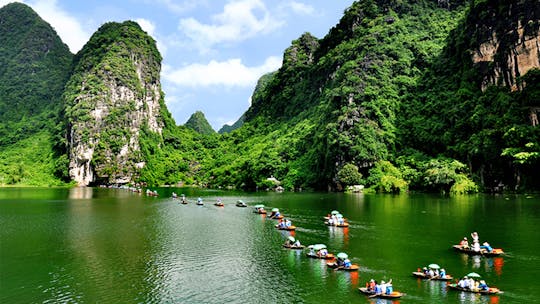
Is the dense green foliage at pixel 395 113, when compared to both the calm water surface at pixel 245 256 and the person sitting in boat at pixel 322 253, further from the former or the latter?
the person sitting in boat at pixel 322 253

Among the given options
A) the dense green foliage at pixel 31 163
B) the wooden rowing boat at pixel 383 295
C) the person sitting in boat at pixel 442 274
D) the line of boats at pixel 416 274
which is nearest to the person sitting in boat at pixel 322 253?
the line of boats at pixel 416 274

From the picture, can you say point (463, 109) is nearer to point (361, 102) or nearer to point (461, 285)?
point (361, 102)

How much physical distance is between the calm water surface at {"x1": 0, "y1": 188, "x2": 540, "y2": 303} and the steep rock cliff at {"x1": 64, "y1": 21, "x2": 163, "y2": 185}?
100 m

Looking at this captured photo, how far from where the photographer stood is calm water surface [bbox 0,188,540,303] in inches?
1011

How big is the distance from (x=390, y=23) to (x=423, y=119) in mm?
58099

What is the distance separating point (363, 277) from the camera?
28.6 m

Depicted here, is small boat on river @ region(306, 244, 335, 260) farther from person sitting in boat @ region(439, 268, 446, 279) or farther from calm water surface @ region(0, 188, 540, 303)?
person sitting in boat @ region(439, 268, 446, 279)

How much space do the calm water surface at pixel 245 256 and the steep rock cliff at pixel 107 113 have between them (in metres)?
100

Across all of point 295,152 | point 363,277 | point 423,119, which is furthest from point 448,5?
point 363,277

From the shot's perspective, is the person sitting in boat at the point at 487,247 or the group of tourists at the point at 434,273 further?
the person sitting in boat at the point at 487,247

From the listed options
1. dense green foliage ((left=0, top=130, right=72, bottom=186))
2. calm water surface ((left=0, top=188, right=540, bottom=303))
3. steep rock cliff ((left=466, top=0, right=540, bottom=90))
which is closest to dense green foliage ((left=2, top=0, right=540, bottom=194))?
steep rock cliff ((left=466, top=0, right=540, bottom=90))

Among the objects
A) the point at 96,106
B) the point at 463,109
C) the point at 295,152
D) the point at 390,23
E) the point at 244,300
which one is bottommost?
the point at 244,300

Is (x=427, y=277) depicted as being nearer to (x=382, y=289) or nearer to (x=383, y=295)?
(x=382, y=289)

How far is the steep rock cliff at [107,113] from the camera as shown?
15438 cm
